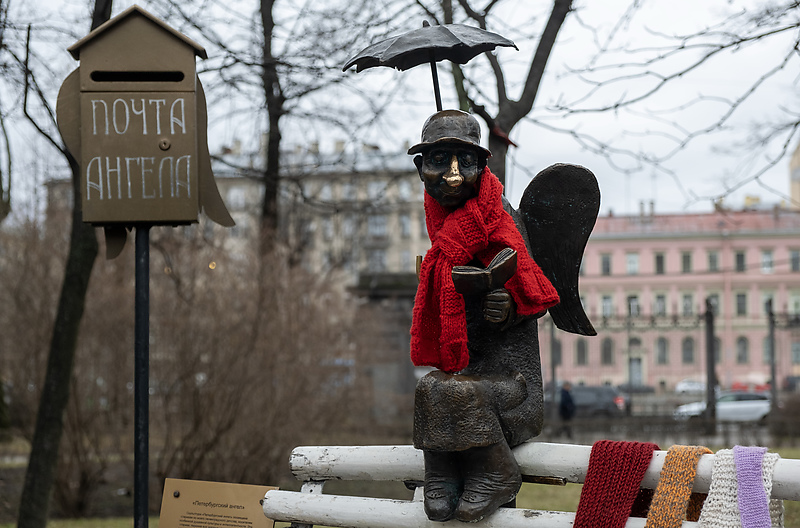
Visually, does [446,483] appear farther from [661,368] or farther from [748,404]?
[661,368]

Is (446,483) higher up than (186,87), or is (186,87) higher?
(186,87)

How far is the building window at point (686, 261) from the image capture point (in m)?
31.4

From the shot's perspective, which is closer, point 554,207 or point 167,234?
point 554,207

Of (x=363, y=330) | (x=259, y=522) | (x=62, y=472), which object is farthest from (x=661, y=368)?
(x=259, y=522)

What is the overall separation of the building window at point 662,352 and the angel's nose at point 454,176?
24913mm

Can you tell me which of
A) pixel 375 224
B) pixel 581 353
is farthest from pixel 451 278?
pixel 581 353

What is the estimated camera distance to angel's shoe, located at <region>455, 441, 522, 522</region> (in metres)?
2.94

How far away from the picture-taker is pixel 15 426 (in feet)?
35.2

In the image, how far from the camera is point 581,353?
28.7 metres

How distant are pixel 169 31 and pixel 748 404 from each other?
59.6 ft

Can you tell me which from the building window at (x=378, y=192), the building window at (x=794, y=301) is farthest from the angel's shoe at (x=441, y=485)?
the building window at (x=794, y=301)

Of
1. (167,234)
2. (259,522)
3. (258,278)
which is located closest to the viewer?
(259,522)

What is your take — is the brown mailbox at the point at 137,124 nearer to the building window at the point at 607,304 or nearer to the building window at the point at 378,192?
the building window at the point at 378,192

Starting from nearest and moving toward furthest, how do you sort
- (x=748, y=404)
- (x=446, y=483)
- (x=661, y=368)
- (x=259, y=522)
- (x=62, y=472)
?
(x=446, y=483)
(x=259, y=522)
(x=62, y=472)
(x=748, y=404)
(x=661, y=368)
